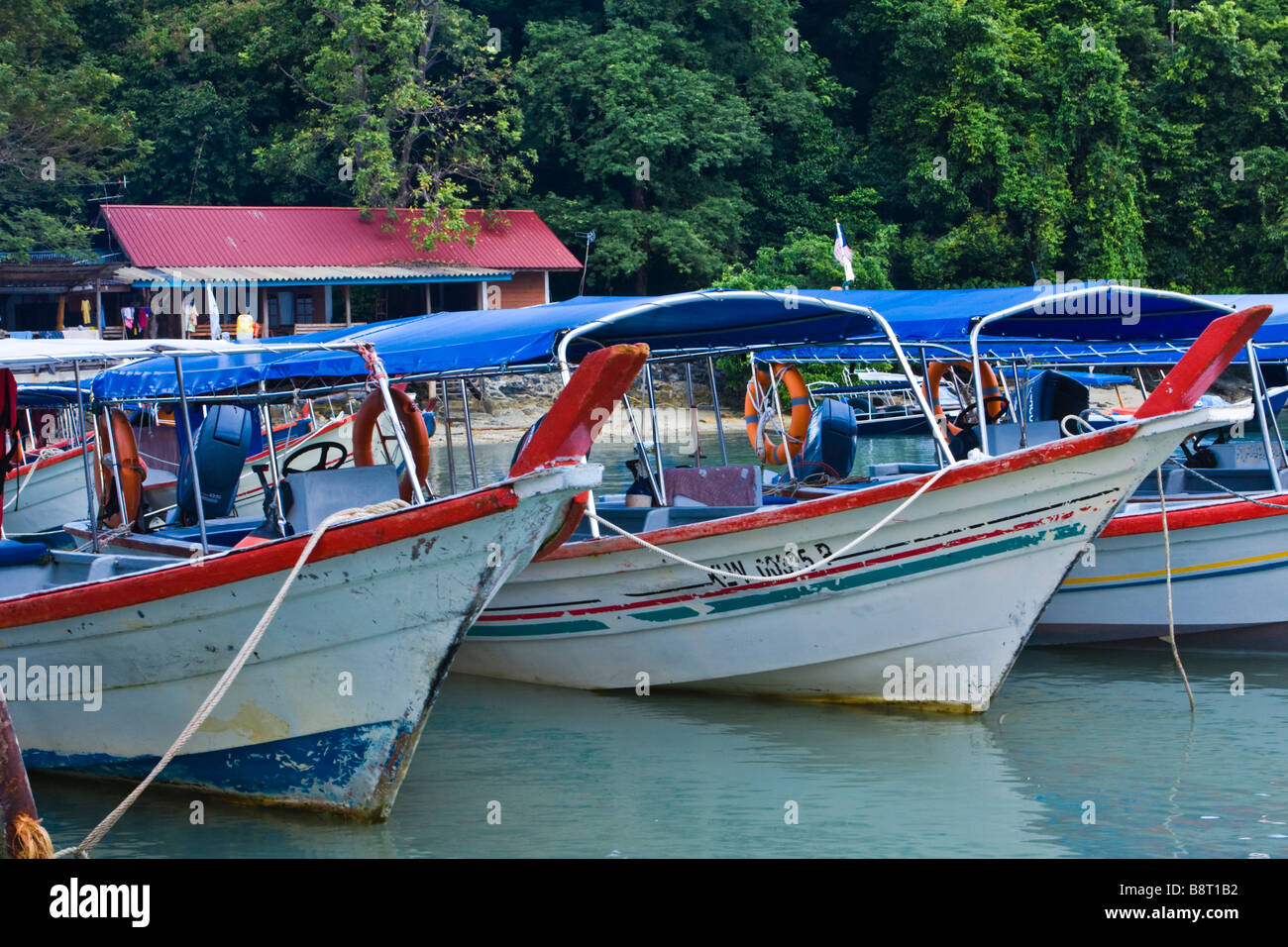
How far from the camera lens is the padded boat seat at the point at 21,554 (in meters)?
8.10

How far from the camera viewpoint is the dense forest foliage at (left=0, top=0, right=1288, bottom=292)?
32250 mm

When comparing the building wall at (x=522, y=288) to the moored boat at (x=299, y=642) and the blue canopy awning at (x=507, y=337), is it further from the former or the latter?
the moored boat at (x=299, y=642)

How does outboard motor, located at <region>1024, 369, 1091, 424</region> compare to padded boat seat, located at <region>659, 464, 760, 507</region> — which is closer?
padded boat seat, located at <region>659, 464, 760, 507</region>

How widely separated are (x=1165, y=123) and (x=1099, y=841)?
32.2 meters

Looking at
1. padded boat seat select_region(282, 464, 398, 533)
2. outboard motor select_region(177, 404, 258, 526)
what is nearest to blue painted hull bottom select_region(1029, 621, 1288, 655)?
padded boat seat select_region(282, 464, 398, 533)

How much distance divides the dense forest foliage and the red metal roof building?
33.0 inches

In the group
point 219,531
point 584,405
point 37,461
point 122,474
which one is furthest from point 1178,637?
point 37,461

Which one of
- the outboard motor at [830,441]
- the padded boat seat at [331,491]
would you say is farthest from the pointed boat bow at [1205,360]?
the outboard motor at [830,441]

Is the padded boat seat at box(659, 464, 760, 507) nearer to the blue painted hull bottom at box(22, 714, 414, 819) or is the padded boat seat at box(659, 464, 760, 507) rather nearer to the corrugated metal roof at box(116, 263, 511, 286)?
the blue painted hull bottom at box(22, 714, 414, 819)

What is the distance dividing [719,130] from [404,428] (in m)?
26.8

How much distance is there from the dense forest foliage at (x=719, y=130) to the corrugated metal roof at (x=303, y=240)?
2.36 ft

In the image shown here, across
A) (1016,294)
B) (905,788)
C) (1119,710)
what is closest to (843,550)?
(905,788)

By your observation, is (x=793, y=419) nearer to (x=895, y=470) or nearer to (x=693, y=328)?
(x=895, y=470)

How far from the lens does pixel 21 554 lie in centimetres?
811
